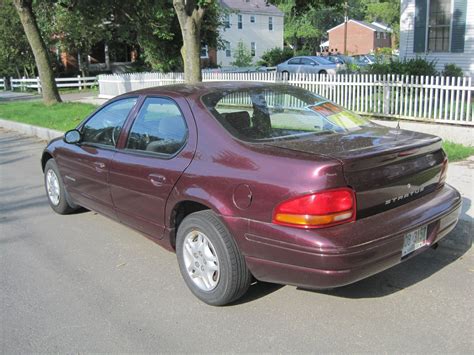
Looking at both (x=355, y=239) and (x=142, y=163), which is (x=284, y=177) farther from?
(x=142, y=163)

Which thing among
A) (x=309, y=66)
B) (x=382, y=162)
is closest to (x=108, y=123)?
(x=382, y=162)

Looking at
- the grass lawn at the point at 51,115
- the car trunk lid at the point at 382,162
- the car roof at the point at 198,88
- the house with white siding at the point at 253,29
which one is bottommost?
the grass lawn at the point at 51,115

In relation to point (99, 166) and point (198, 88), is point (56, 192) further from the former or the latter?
point (198, 88)

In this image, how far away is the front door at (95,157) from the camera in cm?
488

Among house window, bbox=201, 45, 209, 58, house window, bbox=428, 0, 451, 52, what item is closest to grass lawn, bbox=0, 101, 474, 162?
house window, bbox=428, 0, 451, 52

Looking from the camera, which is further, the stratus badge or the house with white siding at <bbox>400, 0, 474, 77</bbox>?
the house with white siding at <bbox>400, 0, 474, 77</bbox>

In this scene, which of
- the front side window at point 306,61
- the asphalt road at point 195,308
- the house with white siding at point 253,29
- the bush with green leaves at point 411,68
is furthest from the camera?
the house with white siding at point 253,29

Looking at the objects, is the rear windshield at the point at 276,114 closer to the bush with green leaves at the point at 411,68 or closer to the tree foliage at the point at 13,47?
the bush with green leaves at the point at 411,68

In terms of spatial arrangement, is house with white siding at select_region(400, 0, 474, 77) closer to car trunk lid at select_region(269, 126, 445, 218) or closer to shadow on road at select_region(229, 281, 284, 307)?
car trunk lid at select_region(269, 126, 445, 218)

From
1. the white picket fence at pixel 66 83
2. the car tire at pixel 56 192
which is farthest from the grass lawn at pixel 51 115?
the white picket fence at pixel 66 83

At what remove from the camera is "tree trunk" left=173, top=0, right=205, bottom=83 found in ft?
36.9

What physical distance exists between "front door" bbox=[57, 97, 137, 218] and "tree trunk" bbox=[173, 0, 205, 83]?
6.44 meters

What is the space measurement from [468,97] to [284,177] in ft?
27.0

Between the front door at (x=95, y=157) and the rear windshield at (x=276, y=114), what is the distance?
1.07 meters
